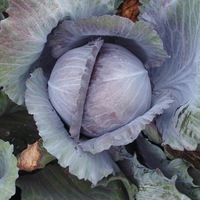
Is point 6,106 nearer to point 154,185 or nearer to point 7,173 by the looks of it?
point 7,173

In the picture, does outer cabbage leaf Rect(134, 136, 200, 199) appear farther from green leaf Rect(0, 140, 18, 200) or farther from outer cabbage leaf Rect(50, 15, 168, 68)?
green leaf Rect(0, 140, 18, 200)

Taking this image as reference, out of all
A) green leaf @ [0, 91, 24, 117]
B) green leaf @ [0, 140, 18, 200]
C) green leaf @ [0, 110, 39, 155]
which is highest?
green leaf @ [0, 91, 24, 117]

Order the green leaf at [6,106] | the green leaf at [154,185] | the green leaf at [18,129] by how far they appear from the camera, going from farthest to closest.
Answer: the green leaf at [18,129] → the green leaf at [6,106] → the green leaf at [154,185]

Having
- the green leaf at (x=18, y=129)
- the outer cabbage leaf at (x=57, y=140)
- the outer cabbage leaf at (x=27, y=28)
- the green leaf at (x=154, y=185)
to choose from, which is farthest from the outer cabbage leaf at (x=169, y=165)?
the outer cabbage leaf at (x=27, y=28)

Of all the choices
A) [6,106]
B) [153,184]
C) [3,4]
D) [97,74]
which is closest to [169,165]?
[153,184]

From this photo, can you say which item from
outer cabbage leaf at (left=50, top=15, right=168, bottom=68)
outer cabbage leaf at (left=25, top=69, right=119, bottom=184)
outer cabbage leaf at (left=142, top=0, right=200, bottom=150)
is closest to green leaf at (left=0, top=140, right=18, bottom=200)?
outer cabbage leaf at (left=25, top=69, right=119, bottom=184)

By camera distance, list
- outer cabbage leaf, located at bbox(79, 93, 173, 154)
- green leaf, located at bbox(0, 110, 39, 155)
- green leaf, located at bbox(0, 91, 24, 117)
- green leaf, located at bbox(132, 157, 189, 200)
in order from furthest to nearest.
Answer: green leaf, located at bbox(0, 110, 39, 155) → green leaf, located at bbox(0, 91, 24, 117) → green leaf, located at bbox(132, 157, 189, 200) → outer cabbage leaf, located at bbox(79, 93, 173, 154)

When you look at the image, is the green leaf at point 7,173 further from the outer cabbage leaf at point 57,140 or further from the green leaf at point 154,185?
the green leaf at point 154,185

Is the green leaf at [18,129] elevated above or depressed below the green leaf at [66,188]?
above
